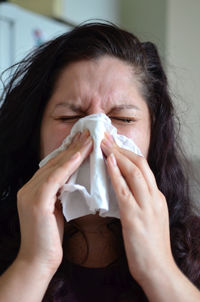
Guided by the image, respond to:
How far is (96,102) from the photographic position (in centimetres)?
87

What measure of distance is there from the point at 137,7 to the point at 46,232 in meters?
1.94

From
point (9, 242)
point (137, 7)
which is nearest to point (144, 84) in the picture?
point (9, 242)

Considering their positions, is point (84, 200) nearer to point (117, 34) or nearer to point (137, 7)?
point (117, 34)

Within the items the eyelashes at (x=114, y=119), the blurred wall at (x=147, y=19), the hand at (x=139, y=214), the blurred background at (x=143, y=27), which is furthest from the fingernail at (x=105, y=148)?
Answer: the blurred wall at (x=147, y=19)

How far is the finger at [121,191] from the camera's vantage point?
750 millimetres

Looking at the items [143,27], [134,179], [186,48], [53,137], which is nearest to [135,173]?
[134,179]

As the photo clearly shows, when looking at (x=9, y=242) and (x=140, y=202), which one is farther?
(x=9, y=242)

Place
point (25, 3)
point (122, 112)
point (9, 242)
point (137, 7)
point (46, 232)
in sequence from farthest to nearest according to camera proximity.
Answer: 1. point (137, 7)
2. point (25, 3)
3. point (9, 242)
4. point (122, 112)
5. point (46, 232)

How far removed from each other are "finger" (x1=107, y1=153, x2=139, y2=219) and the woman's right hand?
0.20 feet

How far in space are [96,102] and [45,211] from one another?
27 centimetres

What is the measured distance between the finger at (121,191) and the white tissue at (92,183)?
2 centimetres

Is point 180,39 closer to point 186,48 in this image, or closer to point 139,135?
point 186,48

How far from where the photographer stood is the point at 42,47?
1077 millimetres

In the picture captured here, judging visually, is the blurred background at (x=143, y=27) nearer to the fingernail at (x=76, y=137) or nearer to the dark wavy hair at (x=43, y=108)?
the dark wavy hair at (x=43, y=108)
